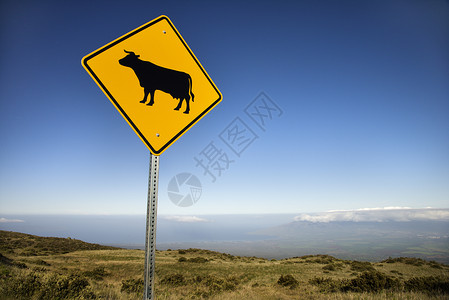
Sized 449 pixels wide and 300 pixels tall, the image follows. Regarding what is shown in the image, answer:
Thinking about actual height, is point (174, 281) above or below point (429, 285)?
below

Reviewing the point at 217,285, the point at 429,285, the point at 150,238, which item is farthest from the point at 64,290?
the point at 429,285

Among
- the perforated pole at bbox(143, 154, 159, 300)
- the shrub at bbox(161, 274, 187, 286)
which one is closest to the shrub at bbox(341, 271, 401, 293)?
the shrub at bbox(161, 274, 187, 286)

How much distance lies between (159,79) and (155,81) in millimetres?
70

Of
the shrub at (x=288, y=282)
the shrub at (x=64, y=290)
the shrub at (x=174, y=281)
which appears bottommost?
the shrub at (x=288, y=282)

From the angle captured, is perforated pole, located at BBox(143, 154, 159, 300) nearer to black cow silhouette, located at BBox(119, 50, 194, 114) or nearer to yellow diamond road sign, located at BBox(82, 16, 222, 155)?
yellow diamond road sign, located at BBox(82, 16, 222, 155)

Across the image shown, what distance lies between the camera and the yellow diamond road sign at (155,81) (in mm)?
2146

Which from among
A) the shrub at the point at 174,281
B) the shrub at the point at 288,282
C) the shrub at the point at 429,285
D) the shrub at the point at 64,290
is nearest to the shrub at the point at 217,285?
the shrub at the point at 174,281

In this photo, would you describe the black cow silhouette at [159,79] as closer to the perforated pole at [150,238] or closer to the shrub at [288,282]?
the perforated pole at [150,238]

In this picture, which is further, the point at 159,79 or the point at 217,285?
the point at 217,285

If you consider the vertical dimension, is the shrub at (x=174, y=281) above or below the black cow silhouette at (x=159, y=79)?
below

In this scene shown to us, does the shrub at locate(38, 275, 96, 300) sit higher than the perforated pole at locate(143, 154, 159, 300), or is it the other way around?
the perforated pole at locate(143, 154, 159, 300)

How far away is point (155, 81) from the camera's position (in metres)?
2.33

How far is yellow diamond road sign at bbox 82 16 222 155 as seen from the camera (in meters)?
2.15

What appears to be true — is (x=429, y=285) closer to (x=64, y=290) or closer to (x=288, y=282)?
(x=288, y=282)
